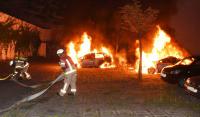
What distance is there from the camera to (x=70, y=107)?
12.5 meters

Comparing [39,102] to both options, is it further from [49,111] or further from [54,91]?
[54,91]

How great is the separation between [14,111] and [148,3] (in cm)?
2974

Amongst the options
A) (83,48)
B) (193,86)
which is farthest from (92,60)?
(193,86)

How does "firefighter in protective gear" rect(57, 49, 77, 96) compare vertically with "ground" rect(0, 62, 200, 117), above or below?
above

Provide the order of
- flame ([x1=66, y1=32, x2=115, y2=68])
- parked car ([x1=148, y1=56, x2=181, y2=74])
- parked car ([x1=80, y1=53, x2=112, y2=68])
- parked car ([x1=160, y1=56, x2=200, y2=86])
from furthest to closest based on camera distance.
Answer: flame ([x1=66, y1=32, x2=115, y2=68]) → parked car ([x1=80, y1=53, x2=112, y2=68]) → parked car ([x1=148, y1=56, x2=181, y2=74]) → parked car ([x1=160, y1=56, x2=200, y2=86])

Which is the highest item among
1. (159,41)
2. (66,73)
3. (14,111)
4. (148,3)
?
(148,3)

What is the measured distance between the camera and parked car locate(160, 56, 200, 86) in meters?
18.3

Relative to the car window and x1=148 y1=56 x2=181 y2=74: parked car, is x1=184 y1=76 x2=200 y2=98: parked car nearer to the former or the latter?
the car window

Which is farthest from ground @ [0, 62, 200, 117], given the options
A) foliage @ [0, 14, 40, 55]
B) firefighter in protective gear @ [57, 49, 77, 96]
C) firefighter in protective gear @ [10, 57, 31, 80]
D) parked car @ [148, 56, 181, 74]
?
foliage @ [0, 14, 40, 55]

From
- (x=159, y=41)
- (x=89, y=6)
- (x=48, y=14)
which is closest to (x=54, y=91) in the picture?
(x=159, y=41)

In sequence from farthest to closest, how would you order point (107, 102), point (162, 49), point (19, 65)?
1. point (162, 49)
2. point (19, 65)
3. point (107, 102)

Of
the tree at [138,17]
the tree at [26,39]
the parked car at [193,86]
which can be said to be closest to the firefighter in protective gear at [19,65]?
the tree at [138,17]

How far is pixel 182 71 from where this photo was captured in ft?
61.0

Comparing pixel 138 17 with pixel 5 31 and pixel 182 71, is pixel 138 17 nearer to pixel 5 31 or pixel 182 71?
pixel 182 71
